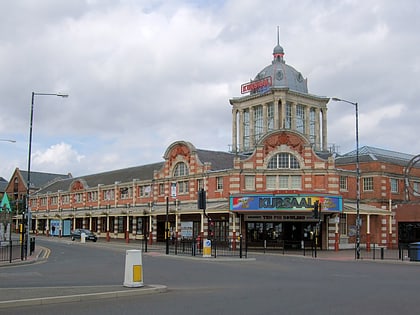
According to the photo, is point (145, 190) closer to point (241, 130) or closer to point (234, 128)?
point (241, 130)

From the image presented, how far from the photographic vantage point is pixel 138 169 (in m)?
70.9

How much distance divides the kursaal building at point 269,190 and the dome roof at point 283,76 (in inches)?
5.3

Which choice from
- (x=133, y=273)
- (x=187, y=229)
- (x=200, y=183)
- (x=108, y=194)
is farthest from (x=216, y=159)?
(x=133, y=273)

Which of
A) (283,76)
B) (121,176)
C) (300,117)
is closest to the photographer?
(283,76)

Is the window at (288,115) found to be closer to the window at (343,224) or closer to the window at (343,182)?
the window at (343,182)

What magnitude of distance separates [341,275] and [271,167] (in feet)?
86.1

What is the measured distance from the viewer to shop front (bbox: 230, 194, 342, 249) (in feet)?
143

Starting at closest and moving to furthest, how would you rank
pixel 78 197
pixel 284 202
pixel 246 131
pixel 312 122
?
1. pixel 284 202
2. pixel 246 131
3. pixel 312 122
4. pixel 78 197

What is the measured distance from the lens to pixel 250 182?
157 ft

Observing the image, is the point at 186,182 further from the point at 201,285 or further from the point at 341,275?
the point at 201,285

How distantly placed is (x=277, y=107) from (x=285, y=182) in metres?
21.0

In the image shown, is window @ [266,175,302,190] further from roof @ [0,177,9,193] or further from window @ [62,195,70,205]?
roof @ [0,177,9,193]

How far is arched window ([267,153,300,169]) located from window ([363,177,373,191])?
850 centimetres

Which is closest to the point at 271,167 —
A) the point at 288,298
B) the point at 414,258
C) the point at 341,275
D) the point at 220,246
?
the point at 220,246
